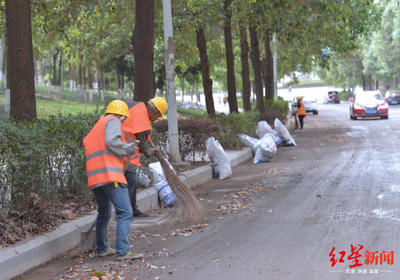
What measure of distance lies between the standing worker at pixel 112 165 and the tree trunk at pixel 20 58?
3.02 m

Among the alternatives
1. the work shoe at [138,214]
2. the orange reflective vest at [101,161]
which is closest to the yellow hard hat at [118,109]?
the orange reflective vest at [101,161]

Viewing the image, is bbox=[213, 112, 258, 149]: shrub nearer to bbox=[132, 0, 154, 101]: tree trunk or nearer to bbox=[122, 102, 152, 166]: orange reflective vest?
bbox=[132, 0, 154, 101]: tree trunk

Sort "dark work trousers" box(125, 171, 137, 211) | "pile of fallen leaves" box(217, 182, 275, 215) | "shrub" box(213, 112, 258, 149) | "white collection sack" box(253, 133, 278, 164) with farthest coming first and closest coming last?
"shrub" box(213, 112, 258, 149)
"white collection sack" box(253, 133, 278, 164)
"pile of fallen leaves" box(217, 182, 275, 215)
"dark work trousers" box(125, 171, 137, 211)

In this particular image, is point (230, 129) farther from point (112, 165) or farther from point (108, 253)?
point (112, 165)

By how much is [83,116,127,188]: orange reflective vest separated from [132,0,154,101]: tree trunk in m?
6.79

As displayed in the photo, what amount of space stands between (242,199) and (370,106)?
86.3 feet

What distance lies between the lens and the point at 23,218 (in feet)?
23.3

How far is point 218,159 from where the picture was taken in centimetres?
1361

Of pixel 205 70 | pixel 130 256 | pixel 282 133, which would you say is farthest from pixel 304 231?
pixel 205 70

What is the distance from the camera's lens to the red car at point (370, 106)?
35.0 metres

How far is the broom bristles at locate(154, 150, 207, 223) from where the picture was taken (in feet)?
27.6

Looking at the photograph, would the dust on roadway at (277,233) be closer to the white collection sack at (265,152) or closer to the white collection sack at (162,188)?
the white collection sack at (162,188)

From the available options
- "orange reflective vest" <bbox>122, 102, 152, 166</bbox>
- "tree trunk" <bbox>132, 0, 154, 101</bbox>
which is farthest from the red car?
"orange reflective vest" <bbox>122, 102, 152, 166</bbox>

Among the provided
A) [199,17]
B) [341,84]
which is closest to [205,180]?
[199,17]
